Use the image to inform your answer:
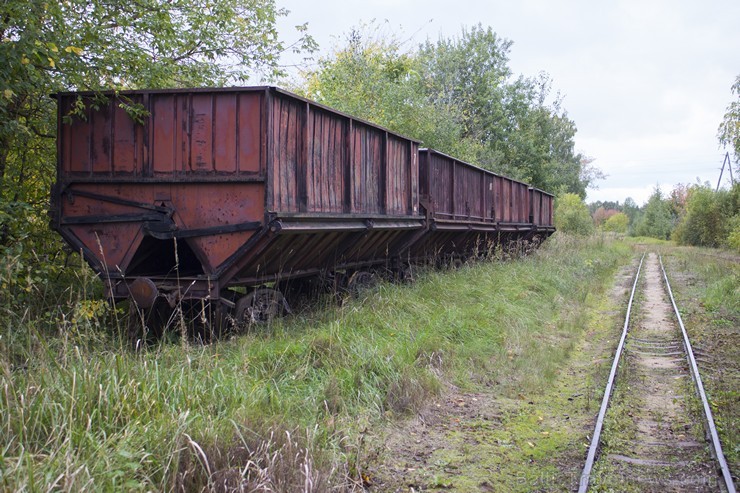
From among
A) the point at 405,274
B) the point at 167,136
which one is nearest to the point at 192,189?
the point at 167,136

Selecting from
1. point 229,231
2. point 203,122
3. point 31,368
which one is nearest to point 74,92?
point 203,122

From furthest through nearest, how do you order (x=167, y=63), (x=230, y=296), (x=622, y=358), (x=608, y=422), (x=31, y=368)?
(x=167, y=63), (x=622, y=358), (x=230, y=296), (x=608, y=422), (x=31, y=368)

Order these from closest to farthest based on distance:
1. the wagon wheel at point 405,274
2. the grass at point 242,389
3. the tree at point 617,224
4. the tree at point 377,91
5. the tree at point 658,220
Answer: the grass at point 242,389, the wagon wheel at point 405,274, the tree at point 377,91, the tree at point 658,220, the tree at point 617,224

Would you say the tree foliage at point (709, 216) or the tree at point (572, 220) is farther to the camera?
the tree at point (572, 220)

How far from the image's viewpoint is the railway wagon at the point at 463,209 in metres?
13.9

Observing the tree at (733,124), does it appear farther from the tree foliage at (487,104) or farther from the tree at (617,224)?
the tree at (617,224)

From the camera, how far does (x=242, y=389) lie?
4.85 metres

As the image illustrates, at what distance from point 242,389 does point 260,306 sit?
10.8 feet

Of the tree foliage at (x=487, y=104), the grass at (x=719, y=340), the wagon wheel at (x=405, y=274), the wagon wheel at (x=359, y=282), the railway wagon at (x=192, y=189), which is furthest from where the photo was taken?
the tree foliage at (x=487, y=104)

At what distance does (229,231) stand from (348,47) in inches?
694

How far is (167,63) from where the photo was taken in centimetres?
970

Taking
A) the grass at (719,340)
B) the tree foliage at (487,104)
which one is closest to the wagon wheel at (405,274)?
the grass at (719,340)

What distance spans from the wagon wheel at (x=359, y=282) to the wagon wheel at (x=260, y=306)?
1933 mm

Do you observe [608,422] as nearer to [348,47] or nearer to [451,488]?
[451,488]
